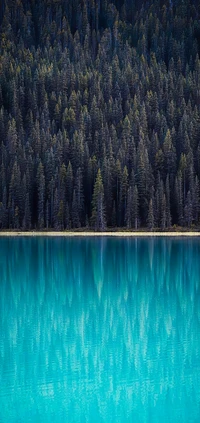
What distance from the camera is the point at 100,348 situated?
1950 cm

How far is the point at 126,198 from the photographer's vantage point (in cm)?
9719

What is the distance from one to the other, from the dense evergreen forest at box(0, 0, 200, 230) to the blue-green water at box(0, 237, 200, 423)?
193 ft

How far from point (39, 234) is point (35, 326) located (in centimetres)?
7099

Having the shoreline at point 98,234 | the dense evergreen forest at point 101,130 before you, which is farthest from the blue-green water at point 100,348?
the dense evergreen forest at point 101,130

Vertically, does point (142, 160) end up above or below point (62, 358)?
above

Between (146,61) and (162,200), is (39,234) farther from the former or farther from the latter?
(146,61)

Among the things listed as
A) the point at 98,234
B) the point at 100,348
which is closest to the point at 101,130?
the point at 98,234

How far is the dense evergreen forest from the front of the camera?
318 ft

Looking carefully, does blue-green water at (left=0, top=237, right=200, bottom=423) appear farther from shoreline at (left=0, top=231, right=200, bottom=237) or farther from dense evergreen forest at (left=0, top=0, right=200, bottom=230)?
dense evergreen forest at (left=0, top=0, right=200, bottom=230)

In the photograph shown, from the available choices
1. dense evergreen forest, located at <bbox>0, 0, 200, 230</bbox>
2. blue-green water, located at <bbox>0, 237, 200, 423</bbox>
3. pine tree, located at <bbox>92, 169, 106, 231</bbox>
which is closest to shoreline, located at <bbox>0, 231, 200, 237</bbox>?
pine tree, located at <bbox>92, 169, 106, 231</bbox>

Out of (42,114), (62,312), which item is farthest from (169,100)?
(62,312)

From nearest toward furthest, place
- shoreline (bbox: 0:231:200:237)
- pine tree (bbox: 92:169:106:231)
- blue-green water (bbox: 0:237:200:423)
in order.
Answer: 1. blue-green water (bbox: 0:237:200:423)
2. shoreline (bbox: 0:231:200:237)
3. pine tree (bbox: 92:169:106:231)

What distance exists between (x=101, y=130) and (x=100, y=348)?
337 ft

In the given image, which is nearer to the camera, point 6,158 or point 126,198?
point 126,198
